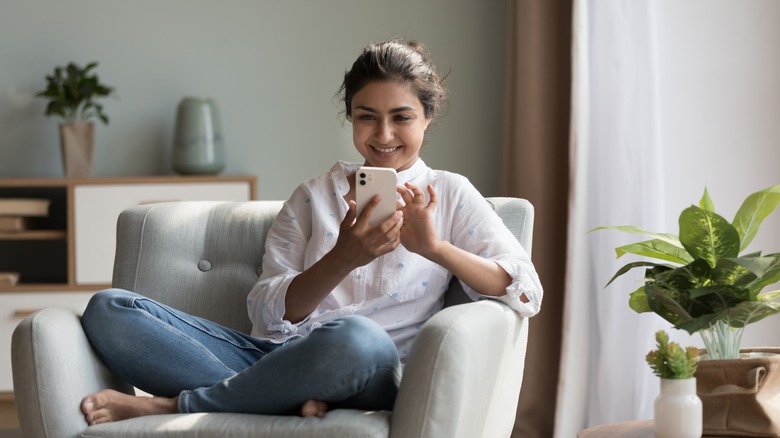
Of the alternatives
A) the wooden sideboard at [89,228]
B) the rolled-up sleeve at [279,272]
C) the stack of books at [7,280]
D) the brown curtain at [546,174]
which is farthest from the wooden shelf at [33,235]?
the rolled-up sleeve at [279,272]

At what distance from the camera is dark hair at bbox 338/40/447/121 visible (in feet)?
6.75

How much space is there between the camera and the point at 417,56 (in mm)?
2113

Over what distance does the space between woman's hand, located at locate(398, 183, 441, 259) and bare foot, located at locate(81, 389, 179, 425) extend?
50 cm

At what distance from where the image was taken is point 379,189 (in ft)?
6.05

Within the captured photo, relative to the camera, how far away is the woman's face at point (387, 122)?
2027mm

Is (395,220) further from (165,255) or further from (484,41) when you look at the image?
(484,41)

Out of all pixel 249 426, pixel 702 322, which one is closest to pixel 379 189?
pixel 249 426

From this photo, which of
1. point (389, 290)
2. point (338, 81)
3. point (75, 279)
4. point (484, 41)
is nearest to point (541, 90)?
point (484, 41)

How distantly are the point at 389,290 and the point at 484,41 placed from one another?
1940mm

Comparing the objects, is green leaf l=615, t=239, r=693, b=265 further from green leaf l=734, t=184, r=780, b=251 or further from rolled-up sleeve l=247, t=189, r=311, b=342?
rolled-up sleeve l=247, t=189, r=311, b=342

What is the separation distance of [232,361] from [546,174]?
1.51 metres

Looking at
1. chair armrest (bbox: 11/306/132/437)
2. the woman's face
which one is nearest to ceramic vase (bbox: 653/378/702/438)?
the woman's face

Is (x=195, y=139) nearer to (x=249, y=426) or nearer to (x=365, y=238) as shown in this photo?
(x=365, y=238)

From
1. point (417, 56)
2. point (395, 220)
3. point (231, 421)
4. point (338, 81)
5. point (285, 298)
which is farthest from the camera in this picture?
point (338, 81)
